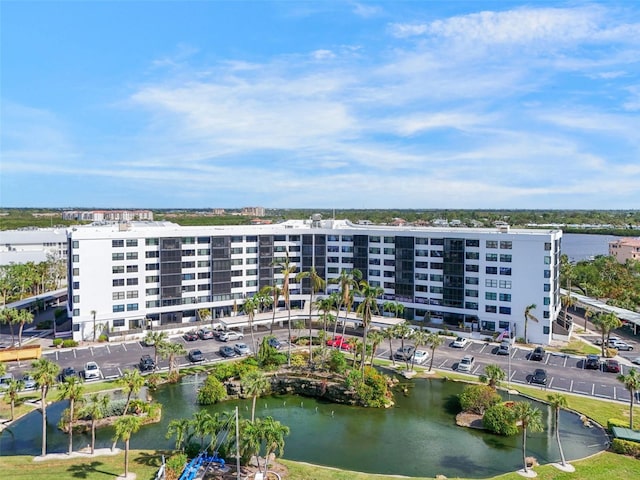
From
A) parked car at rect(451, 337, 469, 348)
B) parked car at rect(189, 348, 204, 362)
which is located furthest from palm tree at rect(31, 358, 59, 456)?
parked car at rect(451, 337, 469, 348)

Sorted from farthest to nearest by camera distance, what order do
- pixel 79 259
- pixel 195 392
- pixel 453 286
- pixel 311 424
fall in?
pixel 453 286 < pixel 79 259 < pixel 195 392 < pixel 311 424

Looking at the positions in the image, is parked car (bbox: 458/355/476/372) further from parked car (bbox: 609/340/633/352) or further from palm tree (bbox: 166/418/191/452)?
palm tree (bbox: 166/418/191/452)

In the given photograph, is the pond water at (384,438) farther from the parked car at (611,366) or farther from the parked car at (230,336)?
the parked car at (230,336)

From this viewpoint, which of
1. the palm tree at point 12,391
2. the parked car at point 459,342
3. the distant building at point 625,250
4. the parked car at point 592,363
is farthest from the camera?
the distant building at point 625,250

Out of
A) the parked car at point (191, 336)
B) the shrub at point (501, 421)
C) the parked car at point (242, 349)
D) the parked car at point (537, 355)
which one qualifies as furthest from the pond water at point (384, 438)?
the parked car at point (191, 336)

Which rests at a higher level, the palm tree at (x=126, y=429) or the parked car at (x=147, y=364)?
the palm tree at (x=126, y=429)

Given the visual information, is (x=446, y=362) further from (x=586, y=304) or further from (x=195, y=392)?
(x=586, y=304)

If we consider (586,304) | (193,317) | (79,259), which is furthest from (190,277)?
(586,304)
